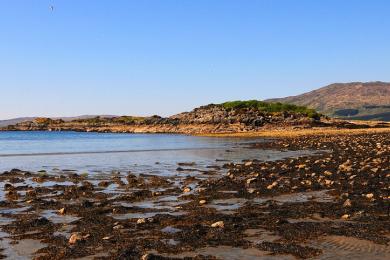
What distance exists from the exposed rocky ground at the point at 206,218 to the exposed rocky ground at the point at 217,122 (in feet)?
277

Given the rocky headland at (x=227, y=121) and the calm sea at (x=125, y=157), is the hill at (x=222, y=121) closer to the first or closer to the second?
the rocky headland at (x=227, y=121)

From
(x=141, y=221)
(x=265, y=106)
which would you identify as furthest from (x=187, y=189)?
(x=265, y=106)

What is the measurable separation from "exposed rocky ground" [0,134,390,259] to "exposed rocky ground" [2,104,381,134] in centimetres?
8445

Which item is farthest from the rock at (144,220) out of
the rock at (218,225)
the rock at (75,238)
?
the rock at (75,238)

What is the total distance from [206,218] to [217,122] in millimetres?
99947

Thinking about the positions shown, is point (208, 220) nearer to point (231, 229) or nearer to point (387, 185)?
point (231, 229)

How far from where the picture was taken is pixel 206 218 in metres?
11.5

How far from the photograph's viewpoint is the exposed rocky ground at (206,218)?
8.70 meters

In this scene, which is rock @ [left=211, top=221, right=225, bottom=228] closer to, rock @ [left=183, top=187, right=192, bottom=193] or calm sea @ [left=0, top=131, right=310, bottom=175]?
rock @ [left=183, top=187, right=192, bottom=193]

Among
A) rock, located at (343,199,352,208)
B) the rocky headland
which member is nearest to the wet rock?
rock, located at (343,199,352,208)

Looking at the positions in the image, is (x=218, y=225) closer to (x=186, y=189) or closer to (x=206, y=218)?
(x=206, y=218)

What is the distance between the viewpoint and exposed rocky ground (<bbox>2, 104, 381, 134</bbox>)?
338ft

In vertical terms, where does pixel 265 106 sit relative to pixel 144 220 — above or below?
above

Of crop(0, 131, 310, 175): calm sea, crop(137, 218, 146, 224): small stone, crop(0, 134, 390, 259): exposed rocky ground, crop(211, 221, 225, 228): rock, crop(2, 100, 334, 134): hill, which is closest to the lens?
crop(0, 134, 390, 259): exposed rocky ground
